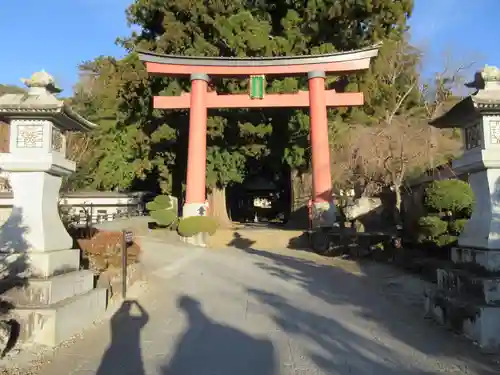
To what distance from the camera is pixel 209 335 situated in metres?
5.73

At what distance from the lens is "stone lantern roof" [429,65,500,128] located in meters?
5.71

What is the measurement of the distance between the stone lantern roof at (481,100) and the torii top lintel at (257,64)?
41.3 ft

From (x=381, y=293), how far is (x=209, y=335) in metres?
3.90

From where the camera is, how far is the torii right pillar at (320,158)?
17078mm

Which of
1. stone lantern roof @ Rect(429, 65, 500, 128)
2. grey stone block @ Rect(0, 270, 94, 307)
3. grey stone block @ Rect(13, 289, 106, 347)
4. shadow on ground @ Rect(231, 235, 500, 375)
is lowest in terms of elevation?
shadow on ground @ Rect(231, 235, 500, 375)

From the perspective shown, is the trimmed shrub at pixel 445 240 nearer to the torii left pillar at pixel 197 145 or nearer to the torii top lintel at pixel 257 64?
the torii left pillar at pixel 197 145

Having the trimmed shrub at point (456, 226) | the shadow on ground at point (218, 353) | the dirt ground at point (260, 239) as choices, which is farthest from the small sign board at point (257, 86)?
the shadow on ground at point (218, 353)

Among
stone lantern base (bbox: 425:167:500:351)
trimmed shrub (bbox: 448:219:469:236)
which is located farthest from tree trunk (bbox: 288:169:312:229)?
stone lantern base (bbox: 425:167:500:351)

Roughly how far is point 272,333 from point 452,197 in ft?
18.1

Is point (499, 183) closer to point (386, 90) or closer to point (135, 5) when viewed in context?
point (386, 90)

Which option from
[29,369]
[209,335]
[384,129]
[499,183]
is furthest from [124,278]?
[384,129]

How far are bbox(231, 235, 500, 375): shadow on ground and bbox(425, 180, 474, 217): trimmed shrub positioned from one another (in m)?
1.97

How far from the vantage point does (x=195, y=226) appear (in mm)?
16719

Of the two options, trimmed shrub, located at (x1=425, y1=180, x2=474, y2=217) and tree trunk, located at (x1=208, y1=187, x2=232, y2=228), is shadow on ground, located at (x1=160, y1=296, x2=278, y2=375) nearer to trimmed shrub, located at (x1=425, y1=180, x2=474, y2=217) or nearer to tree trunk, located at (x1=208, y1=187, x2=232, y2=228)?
trimmed shrub, located at (x1=425, y1=180, x2=474, y2=217)
